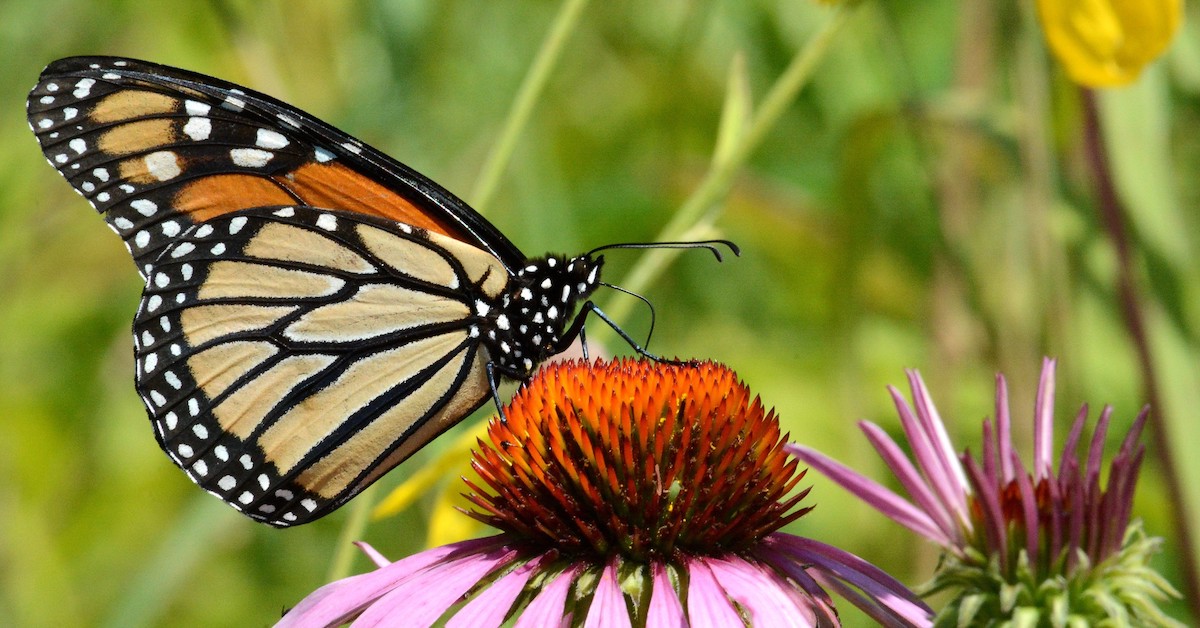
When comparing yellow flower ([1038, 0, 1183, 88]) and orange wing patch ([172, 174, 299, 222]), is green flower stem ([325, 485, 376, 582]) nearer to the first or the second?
orange wing patch ([172, 174, 299, 222])

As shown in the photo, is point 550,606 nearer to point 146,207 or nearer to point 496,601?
point 496,601

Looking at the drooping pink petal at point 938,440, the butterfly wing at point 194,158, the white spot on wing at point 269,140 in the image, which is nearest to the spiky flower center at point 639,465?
the drooping pink petal at point 938,440

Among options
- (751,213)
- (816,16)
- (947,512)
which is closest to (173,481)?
(751,213)

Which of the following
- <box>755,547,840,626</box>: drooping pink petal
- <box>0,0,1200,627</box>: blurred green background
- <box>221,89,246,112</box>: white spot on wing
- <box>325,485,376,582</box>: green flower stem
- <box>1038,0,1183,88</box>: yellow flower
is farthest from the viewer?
<box>0,0,1200,627</box>: blurred green background

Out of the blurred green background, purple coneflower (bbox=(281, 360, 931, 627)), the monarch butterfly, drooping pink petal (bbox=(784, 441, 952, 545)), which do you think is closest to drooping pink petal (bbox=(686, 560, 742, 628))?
purple coneflower (bbox=(281, 360, 931, 627))

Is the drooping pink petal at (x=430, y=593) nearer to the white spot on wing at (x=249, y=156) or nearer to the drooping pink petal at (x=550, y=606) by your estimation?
the drooping pink petal at (x=550, y=606)
